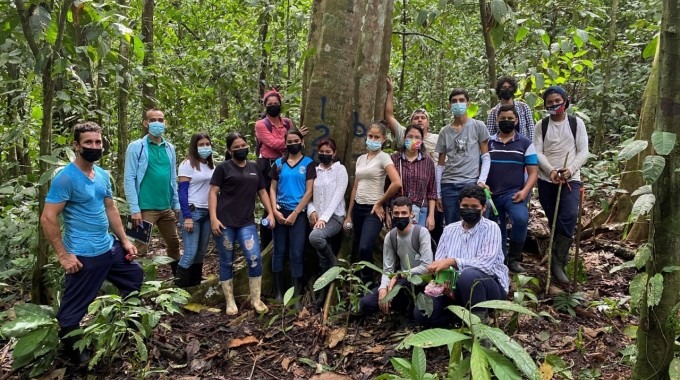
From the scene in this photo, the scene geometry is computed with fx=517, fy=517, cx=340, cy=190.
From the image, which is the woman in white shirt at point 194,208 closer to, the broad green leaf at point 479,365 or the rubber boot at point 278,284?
the rubber boot at point 278,284

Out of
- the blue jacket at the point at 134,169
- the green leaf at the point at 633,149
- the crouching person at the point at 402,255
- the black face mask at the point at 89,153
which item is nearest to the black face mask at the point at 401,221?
the crouching person at the point at 402,255

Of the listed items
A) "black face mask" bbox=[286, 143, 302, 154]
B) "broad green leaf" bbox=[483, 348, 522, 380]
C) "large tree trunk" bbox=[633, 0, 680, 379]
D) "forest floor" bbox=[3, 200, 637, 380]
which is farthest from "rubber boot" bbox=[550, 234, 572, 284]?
"broad green leaf" bbox=[483, 348, 522, 380]

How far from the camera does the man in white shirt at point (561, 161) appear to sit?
5434 mm

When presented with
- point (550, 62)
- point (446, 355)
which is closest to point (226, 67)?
point (550, 62)

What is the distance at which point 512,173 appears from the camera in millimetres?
5574

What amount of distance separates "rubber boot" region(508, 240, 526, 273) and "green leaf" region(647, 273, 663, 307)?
2.81 meters

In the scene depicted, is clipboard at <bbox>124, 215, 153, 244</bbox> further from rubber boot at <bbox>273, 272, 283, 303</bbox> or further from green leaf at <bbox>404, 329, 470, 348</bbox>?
green leaf at <bbox>404, 329, 470, 348</bbox>

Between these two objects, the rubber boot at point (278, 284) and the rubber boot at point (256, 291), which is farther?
the rubber boot at point (278, 284)

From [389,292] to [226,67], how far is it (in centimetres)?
716

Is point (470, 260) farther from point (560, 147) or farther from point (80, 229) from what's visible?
point (80, 229)

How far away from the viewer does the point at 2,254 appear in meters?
6.41

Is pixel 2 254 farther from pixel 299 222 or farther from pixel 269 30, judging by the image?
pixel 269 30

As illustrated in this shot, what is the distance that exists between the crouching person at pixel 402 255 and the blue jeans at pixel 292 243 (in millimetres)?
986

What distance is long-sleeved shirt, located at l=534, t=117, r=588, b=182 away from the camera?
5.44 metres
